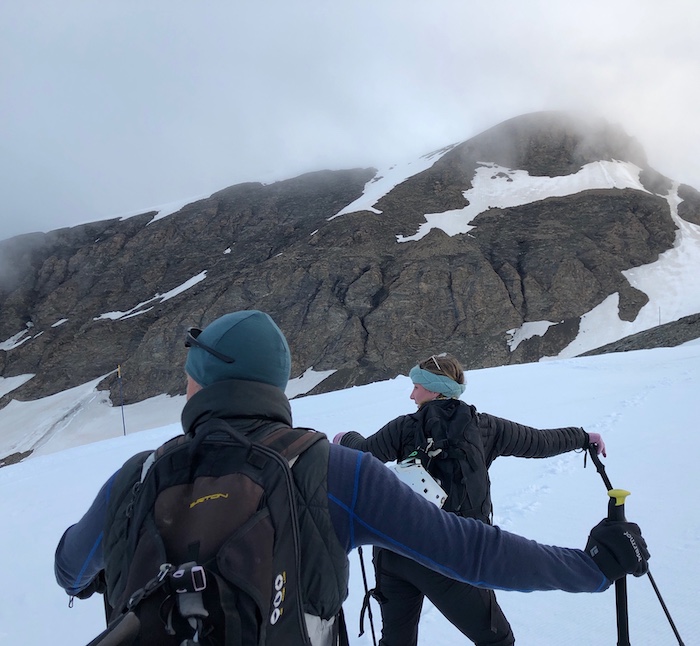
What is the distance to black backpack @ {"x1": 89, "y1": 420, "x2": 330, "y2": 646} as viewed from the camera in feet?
3.19

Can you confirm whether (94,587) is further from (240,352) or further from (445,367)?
(445,367)

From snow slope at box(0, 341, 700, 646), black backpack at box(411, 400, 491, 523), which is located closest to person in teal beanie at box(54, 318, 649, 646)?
black backpack at box(411, 400, 491, 523)

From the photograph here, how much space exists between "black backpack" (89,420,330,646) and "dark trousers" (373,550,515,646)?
47.1 inches

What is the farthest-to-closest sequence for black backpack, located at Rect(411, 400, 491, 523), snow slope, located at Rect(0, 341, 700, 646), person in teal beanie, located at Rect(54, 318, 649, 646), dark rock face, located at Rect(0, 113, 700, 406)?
dark rock face, located at Rect(0, 113, 700, 406) < snow slope, located at Rect(0, 341, 700, 646) < black backpack, located at Rect(411, 400, 491, 523) < person in teal beanie, located at Rect(54, 318, 649, 646)

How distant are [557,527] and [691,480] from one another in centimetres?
173

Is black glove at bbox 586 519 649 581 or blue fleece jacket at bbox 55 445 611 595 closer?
blue fleece jacket at bbox 55 445 611 595

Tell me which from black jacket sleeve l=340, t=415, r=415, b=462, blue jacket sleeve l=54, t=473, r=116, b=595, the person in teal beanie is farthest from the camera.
Result: black jacket sleeve l=340, t=415, r=415, b=462

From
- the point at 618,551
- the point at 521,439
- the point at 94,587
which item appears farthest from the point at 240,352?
the point at 521,439

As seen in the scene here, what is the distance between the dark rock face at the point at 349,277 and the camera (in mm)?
36312

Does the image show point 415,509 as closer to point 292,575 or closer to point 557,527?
point 292,575

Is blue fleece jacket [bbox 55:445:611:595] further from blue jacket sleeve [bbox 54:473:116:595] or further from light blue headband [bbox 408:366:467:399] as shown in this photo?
light blue headband [bbox 408:366:467:399]

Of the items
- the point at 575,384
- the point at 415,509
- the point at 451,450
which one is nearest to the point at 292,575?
the point at 415,509

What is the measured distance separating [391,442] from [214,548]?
61.4 inches

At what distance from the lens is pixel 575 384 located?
36.7ft
